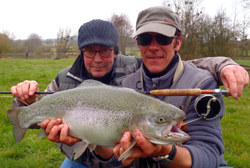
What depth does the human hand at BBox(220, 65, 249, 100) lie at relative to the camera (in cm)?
193

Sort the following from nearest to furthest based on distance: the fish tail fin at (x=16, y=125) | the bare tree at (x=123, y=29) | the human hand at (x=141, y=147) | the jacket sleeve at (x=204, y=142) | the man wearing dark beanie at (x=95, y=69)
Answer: the human hand at (x=141, y=147)
the jacket sleeve at (x=204, y=142)
the fish tail fin at (x=16, y=125)
the man wearing dark beanie at (x=95, y=69)
the bare tree at (x=123, y=29)

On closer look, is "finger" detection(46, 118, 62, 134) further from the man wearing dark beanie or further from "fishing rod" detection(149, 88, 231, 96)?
"fishing rod" detection(149, 88, 231, 96)

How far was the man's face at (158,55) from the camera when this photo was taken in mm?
2721

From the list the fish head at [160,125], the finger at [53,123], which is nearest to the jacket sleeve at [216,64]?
the fish head at [160,125]

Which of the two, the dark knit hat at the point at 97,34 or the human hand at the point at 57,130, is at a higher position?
the dark knit hat at the point at 97,34

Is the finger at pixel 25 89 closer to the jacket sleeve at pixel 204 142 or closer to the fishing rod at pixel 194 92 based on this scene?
the fishing rod at pixel 194 92

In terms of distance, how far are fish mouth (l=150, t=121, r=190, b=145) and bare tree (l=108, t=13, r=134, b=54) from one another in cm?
3583

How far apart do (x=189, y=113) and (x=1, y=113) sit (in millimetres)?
5470

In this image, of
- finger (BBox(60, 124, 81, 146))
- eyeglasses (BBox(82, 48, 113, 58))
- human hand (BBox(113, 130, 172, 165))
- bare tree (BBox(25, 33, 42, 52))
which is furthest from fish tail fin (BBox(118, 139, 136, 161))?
bare tree (BBox(25, 33, 42, 52))

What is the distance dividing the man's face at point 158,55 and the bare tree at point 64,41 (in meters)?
49.7

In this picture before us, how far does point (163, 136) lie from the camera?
1811 millimetres

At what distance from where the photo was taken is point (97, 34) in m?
3.27

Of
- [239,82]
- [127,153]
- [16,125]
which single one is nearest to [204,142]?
[239,82]

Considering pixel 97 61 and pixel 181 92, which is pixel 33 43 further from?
pixel 181 92
